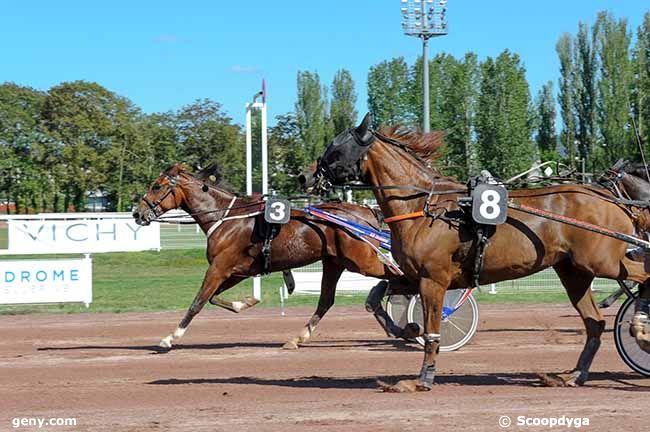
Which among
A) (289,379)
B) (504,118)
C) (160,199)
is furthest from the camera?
(504,118)

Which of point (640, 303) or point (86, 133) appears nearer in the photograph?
point (640, 303)

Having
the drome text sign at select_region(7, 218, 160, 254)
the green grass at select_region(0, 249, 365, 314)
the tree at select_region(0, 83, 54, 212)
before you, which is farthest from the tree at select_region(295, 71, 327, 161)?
the drome text sign at select_region(7, 218, 160, 254)

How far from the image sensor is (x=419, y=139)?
8.27m

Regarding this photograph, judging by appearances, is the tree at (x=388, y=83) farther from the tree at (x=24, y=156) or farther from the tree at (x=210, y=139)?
the tree at (x=24, y=156)

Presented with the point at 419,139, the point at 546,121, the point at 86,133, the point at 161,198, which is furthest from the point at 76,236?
the point at 546,121

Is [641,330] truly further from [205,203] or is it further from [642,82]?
[642,82]

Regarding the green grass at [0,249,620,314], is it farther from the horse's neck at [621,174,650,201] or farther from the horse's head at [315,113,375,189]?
the horse's head at [315,113,375,189]

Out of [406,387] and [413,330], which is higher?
[413,330]

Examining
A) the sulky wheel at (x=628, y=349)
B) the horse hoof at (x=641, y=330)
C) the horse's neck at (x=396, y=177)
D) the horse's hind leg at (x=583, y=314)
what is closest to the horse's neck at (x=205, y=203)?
the horse's neck at (x=396, y=177)

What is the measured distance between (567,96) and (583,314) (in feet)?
137

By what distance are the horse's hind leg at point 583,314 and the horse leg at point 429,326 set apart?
3.97ft

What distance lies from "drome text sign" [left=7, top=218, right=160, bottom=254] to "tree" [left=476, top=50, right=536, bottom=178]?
2466cm

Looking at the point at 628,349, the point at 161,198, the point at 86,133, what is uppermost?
the point at 86,133

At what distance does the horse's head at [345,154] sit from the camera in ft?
25.6
